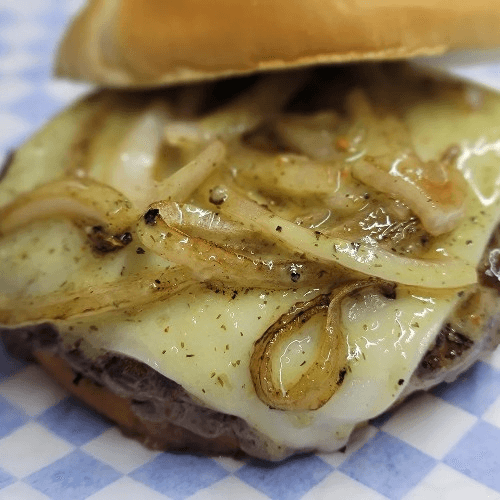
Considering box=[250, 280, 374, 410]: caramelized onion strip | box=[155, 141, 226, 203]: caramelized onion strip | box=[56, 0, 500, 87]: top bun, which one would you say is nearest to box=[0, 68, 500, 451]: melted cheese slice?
box=[250, 280, 374, 410]: caramelized onion strip

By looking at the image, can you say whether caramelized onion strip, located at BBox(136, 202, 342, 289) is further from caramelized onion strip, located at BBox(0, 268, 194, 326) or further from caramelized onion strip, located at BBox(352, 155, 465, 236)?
caramelized onion strip, located at BBox(352, 155, 465, 236)

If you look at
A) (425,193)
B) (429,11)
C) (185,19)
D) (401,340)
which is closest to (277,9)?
(185,19)

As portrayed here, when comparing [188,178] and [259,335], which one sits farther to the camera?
[188,178]

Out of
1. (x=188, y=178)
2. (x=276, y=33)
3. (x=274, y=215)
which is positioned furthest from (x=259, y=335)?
(x=276, y=33)

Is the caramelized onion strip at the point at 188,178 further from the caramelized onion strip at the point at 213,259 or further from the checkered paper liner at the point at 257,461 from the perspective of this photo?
the checkered paper liner at the point at 257,461

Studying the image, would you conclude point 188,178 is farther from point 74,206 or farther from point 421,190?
point 421,190
